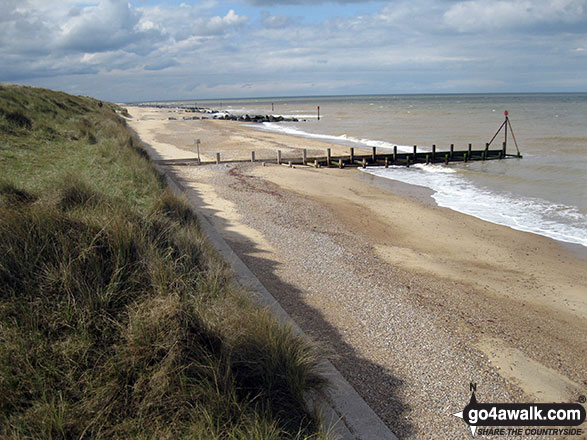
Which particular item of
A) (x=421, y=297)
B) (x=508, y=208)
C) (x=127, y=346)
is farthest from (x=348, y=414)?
(x=508, y=208)

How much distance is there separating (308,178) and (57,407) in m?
17.1

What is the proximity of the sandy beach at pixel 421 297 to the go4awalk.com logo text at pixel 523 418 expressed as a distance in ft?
0.39

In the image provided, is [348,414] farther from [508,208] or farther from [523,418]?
[508,208]

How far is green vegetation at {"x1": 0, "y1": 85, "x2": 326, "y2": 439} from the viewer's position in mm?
2980

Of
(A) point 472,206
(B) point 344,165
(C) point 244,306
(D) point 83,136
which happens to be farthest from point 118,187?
(B) point 344,165

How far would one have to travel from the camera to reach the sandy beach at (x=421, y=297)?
488cm

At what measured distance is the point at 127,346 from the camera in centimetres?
335

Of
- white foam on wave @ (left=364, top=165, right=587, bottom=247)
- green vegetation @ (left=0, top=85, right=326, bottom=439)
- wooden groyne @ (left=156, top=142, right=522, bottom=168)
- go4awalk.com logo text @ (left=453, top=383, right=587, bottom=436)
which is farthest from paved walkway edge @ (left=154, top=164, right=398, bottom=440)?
wooden groyne @ (left=156, top=142, right=522, bottom=168)

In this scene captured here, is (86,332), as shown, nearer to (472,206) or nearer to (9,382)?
(9,382)

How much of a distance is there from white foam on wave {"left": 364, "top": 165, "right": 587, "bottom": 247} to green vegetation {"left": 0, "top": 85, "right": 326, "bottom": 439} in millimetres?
10627

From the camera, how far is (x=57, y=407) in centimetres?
299

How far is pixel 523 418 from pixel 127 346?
407 cm

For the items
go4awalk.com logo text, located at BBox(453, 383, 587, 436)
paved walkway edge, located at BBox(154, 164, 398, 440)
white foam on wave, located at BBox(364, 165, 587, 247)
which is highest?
paved walkway edge, located at BBox(154, 164, 398, 440)

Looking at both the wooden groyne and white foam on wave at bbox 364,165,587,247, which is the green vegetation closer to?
white foam on wave at bbox 364,165,587,247
